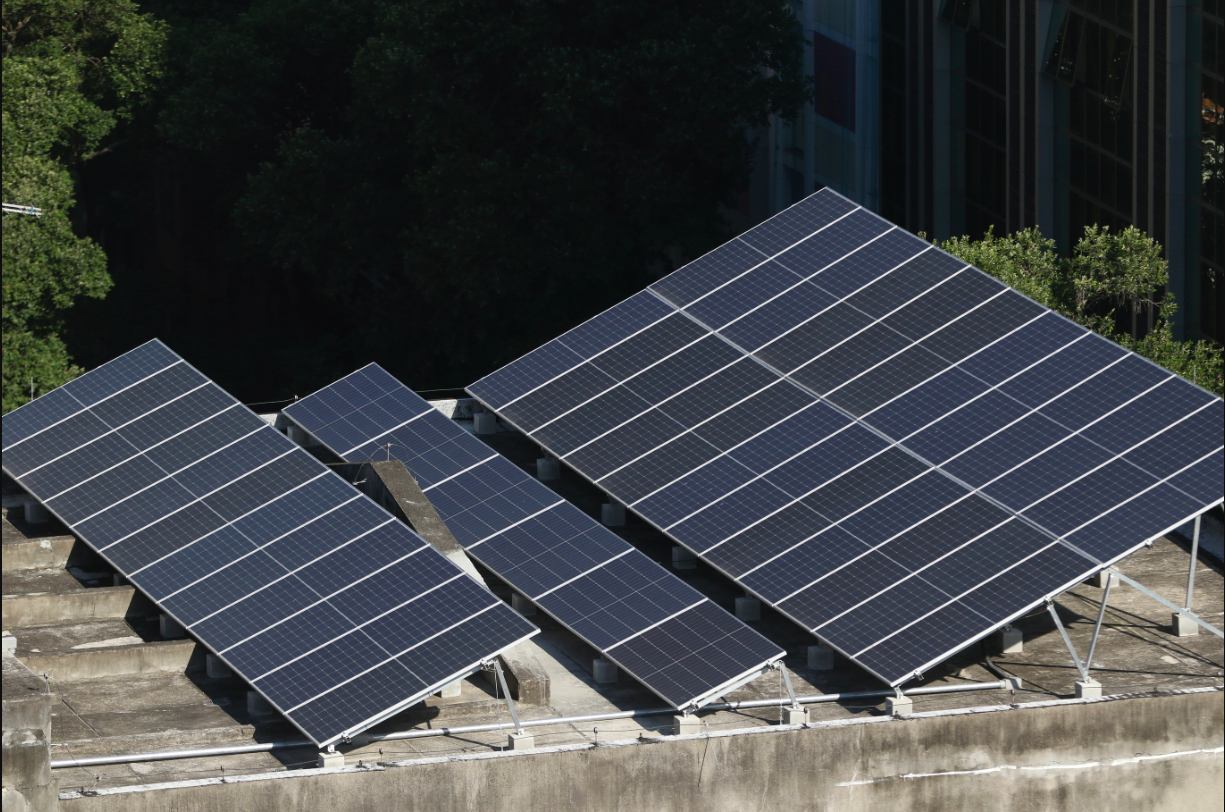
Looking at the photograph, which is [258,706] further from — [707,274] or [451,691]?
[707,274]

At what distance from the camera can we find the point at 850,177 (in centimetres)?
6538

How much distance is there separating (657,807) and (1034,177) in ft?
114

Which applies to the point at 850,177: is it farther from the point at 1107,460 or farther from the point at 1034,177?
the point at 1107,460

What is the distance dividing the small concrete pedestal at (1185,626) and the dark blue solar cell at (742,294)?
30.2 ft

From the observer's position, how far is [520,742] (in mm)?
23234

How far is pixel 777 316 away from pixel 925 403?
395 centimetres

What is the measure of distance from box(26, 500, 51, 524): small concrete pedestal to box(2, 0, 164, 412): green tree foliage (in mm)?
16834

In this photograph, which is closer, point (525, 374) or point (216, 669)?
point (216, 669)

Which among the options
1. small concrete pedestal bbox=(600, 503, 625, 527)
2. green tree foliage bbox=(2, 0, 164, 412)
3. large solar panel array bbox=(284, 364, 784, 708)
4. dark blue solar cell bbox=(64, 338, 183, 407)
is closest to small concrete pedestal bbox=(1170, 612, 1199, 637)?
large solar panel array bbox=(284, 364, 784, 708)

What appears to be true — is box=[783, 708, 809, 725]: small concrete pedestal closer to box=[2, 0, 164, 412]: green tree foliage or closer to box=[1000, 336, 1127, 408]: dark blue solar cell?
box=[1000, 336, 1127, 408]: dark blue solar cell

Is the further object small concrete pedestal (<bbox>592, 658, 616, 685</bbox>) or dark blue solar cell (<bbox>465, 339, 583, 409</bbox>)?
dark blue solar cell (<bbox>465, 339, 583, 409</bbox>)

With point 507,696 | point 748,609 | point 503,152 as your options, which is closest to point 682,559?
point 748,609

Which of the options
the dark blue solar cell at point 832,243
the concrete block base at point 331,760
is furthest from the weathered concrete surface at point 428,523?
the dark blue solar cell at point 832,243

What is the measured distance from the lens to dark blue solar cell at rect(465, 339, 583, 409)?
32312 millimetres
